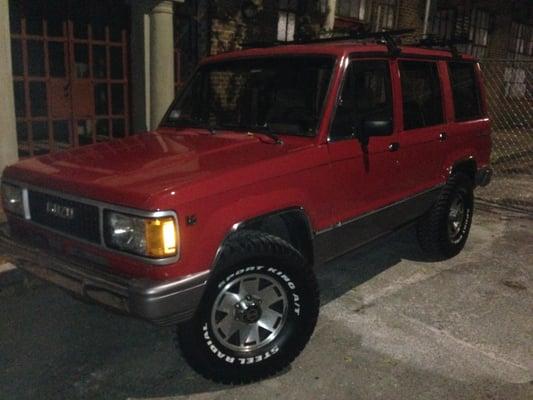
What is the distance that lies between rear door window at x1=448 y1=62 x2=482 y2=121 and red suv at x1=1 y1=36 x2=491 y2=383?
432 millimetres

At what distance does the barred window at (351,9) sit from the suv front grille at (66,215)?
32.7 feet

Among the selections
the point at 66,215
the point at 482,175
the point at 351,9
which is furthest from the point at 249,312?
the point at 351,9

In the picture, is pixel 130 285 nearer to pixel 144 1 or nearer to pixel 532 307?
pixel 532 307

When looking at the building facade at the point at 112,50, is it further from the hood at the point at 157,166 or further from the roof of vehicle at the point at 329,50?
the hood at the point at 157,166

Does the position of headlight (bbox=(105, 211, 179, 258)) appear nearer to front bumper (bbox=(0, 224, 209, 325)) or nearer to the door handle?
front bumper (bbox=(0, 224, 209, 325))

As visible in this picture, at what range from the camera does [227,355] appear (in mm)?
2902

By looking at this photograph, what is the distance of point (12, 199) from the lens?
3254mm

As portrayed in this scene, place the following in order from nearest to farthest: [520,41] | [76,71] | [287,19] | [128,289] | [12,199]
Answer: [128,289], [12,199], [76,71], [287,19], [520,41]

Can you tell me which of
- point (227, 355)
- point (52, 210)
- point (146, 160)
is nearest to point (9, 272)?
point (52, 210)

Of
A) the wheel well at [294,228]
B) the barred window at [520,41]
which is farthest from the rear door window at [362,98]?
the barred window at [520,41]

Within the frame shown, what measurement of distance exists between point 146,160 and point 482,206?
565 centimetres

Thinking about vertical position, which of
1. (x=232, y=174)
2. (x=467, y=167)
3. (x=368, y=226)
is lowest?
(x=368, y=226)

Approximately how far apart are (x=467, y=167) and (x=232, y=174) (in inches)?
129

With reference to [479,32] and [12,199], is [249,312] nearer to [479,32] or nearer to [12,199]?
[12,199]
